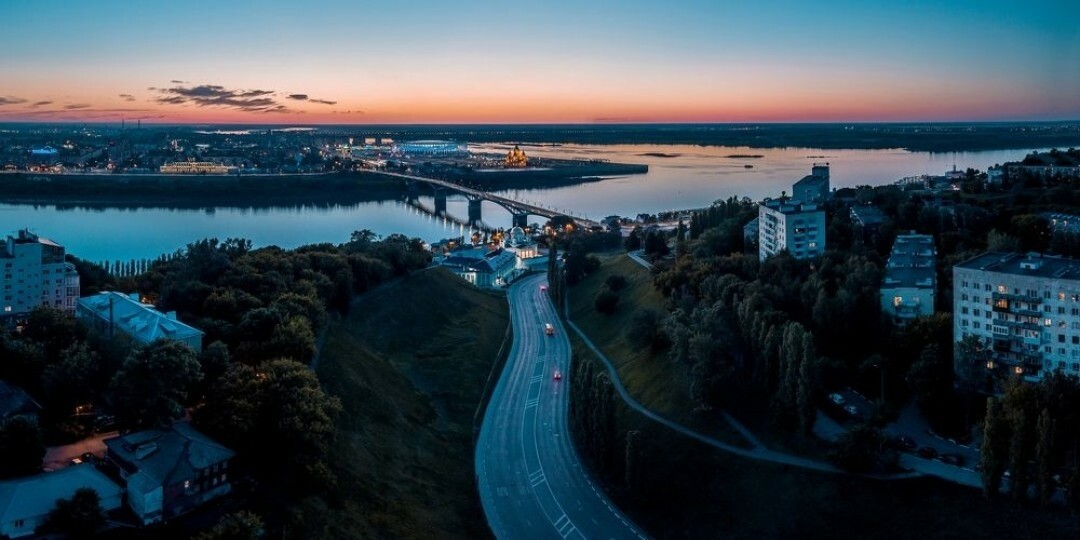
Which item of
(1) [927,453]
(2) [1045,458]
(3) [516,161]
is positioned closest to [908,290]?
(1) [927,453]

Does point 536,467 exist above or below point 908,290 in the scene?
below

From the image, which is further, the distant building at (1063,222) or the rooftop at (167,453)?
the distant building at (1063,222)

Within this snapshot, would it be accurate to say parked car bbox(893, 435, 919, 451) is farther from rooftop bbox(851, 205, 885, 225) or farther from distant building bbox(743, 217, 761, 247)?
distant building bbox(743, 217, 761, 247)

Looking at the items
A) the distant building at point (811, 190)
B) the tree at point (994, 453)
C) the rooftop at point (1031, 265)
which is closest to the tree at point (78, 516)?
the tree at point (994, 453)

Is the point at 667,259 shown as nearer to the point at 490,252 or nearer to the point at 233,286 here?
the point at 490,252

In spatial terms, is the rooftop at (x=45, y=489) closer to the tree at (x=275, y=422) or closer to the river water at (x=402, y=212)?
the tree at (x=275, y=422)

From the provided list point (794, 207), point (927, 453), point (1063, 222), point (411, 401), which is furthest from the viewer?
point (794, 207)

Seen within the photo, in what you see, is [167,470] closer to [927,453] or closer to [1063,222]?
[927,453]

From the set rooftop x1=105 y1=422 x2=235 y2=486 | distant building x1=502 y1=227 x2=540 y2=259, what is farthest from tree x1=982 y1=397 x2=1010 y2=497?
distant building x1=502 y1=227 x2=540 y2=259
